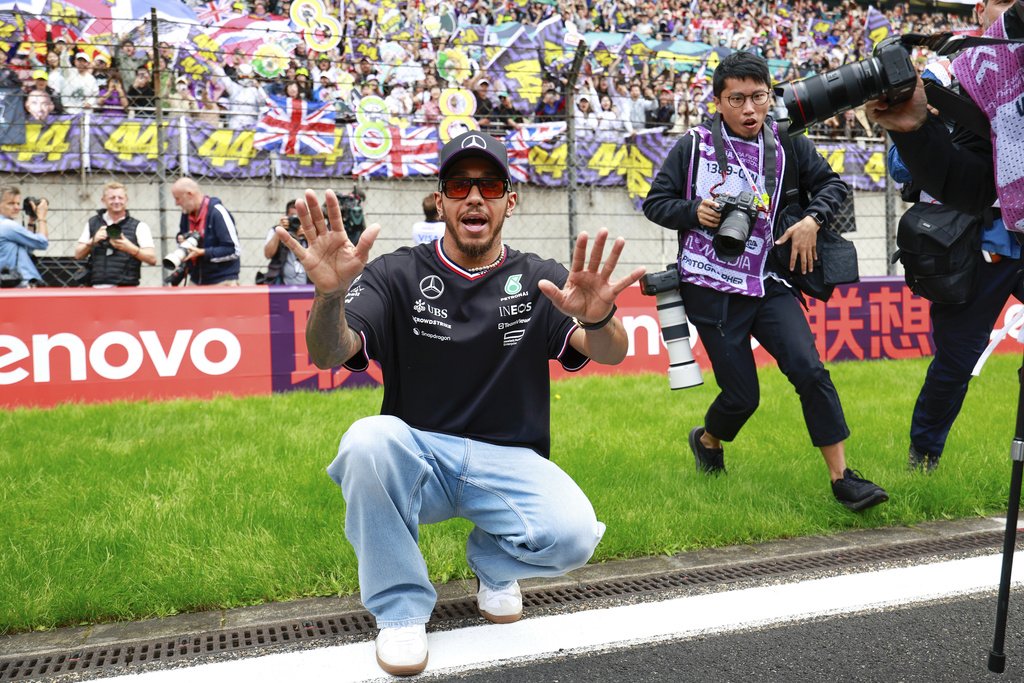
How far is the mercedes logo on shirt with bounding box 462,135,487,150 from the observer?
8.80ft

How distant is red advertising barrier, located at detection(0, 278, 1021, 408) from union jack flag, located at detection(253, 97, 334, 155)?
4437 mm

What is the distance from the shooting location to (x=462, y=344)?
→ 273 centimetres

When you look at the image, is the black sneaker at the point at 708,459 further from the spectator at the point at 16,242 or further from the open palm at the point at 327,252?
the spectator at the point at 16,242

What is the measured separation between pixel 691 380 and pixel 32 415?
4.67 m

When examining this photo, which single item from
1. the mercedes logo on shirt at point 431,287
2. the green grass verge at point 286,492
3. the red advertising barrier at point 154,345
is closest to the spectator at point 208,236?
the red advertising barrier at point 154,345

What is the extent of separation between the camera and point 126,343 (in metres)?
6.95

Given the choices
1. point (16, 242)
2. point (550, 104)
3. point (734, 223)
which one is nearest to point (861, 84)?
point (734, 223)

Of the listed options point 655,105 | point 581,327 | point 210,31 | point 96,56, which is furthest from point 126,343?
point 655,105

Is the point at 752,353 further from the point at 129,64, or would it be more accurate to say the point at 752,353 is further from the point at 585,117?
the point at 129,64

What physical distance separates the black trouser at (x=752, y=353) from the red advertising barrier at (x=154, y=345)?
378 cm

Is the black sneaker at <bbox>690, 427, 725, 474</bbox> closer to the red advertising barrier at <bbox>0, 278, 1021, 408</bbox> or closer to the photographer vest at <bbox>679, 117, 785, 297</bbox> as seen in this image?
the photographer vest at <bbox>679, 117, 785, 297</bbox>

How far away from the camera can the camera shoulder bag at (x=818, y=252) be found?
3963 mm

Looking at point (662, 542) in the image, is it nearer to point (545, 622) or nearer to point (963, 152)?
point (545, 622)

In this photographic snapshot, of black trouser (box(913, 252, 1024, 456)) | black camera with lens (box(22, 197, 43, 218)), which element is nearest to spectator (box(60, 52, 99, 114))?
black camera with lens (box(22, 197, 43, 218))
